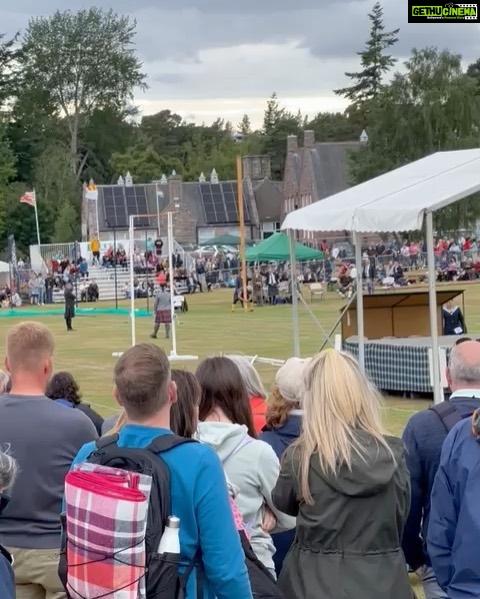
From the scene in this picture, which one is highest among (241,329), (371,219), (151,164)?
(151,164)

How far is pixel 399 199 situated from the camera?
552 inches

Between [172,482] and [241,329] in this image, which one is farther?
[241,329]

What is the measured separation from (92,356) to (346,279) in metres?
24.2

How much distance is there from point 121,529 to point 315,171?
83.6 m

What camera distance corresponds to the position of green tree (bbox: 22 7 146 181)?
103875 millimetres

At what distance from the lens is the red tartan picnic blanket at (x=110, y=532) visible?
3268 mm

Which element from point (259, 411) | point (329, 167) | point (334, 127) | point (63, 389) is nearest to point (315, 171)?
point (329, 167)

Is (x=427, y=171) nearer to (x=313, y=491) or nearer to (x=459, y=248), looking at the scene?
(x=313, y=491)

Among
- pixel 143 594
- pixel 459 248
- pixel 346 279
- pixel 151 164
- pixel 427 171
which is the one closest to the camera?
pixel 143 594

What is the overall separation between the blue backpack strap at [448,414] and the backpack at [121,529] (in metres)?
1.66

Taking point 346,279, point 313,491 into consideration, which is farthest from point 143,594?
point 346,279

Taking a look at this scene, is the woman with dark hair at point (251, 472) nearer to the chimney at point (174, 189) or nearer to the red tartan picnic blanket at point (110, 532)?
the red tartan picnic blanket at point (110, 532)

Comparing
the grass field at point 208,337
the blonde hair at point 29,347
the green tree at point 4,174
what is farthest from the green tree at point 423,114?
the blonde hair at point 29,347

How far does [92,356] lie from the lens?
87.7 feet
